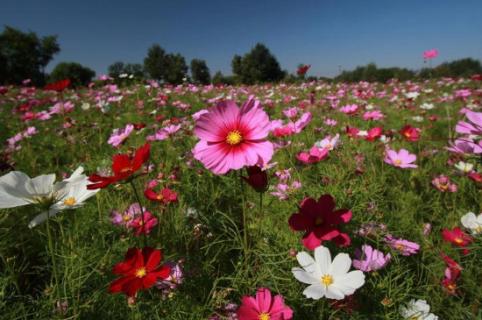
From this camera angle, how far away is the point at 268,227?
1.11 metres

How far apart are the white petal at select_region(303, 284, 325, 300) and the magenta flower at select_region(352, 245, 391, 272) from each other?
22 centimetres

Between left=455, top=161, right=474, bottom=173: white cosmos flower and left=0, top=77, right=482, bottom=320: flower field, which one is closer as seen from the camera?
left=0, top=77, right=482, bottom=320: flower field

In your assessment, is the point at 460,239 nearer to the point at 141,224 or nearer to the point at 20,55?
the point at 141,224

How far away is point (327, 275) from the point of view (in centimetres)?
75

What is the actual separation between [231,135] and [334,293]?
0.45 metres

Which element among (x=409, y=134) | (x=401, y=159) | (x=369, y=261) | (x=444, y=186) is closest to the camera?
(x=369, y=261)

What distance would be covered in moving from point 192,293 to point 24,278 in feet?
2.05

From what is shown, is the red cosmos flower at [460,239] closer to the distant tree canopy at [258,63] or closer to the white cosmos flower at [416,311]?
the white cosmos flower at [416,311]

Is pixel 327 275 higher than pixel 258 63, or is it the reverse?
pixel 258 63

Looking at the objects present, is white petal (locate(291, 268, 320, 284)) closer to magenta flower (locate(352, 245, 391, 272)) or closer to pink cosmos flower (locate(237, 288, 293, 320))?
pink cosmos flower (locate(237, 288, 293, 320))

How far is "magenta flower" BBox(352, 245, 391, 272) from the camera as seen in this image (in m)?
0.86

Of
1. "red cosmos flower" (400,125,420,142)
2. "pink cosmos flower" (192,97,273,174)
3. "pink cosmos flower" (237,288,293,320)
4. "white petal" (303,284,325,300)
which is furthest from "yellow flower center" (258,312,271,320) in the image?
"red cosmos flower" (400,125,420,142)

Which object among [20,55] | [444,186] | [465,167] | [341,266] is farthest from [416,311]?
[20,55]

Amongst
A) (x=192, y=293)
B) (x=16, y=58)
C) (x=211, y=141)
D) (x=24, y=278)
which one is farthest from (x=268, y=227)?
(x=16, y=58)
